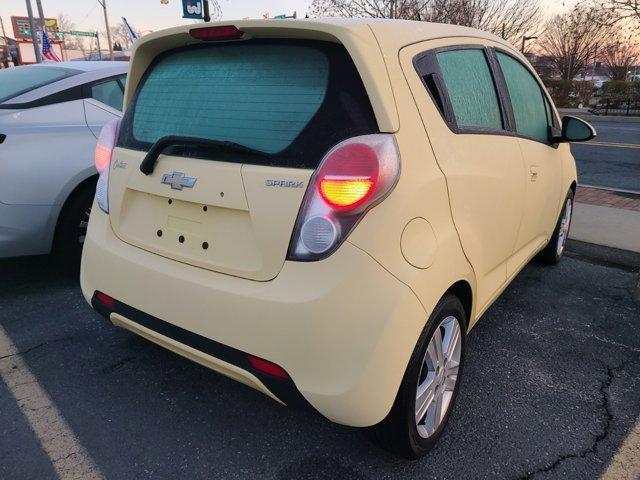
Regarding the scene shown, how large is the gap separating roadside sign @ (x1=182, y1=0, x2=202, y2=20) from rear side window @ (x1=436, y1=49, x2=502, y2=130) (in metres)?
11.3

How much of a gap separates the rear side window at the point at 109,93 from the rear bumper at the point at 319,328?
2574 mm

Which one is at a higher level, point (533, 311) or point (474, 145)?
point (474, 145)

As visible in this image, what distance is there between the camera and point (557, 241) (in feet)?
14.1

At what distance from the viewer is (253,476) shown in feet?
6.76

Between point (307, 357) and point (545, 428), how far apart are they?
132 cm

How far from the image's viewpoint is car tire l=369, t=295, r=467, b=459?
1926 millimetres

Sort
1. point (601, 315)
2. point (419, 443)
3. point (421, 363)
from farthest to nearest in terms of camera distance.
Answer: point (601, 315)
point (419, 443)
point (421, 363)

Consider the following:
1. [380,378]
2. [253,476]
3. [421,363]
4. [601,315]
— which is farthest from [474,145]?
[601,315]

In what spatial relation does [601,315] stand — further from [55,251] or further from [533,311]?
[55,251]

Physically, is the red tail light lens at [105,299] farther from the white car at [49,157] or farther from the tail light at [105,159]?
the white car at [49,157]

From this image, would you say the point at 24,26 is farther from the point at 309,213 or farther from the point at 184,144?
the point at 309,213

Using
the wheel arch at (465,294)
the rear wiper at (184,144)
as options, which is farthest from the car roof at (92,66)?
the wheel arch at (465,294)

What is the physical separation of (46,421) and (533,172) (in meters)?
2.84

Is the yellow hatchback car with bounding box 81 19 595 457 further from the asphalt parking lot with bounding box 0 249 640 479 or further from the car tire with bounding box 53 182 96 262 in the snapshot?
the car tire with bounding box 53 182 96 262
